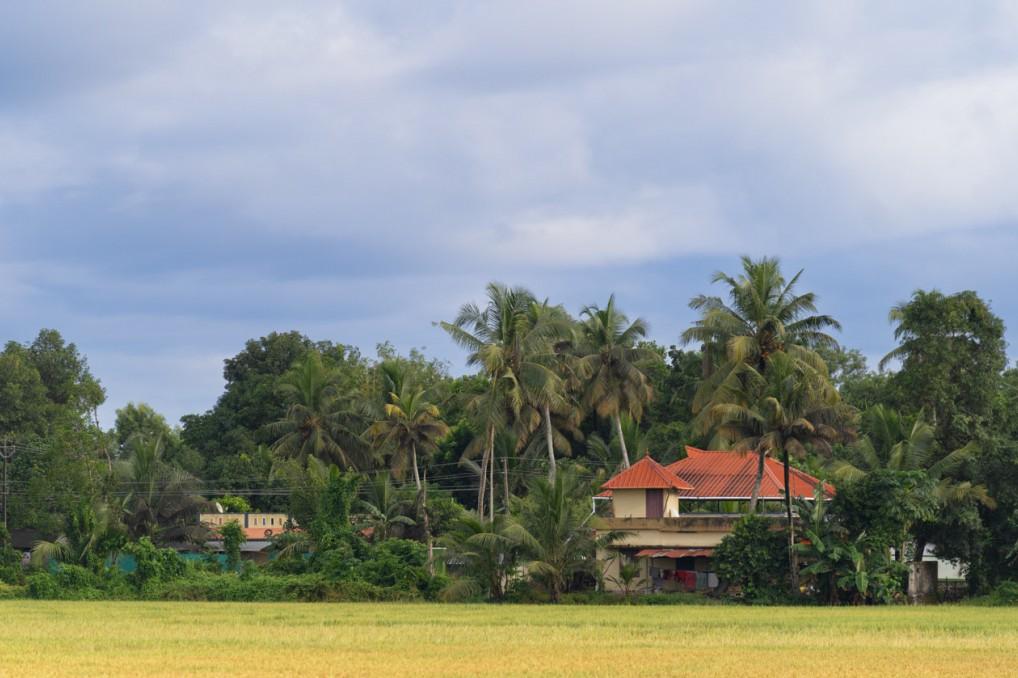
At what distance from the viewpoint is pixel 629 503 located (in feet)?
167

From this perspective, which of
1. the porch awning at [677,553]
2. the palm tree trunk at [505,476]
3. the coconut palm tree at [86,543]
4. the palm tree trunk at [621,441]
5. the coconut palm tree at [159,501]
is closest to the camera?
the porch awning at [677,553]

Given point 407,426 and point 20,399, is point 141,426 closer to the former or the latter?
point 20,399

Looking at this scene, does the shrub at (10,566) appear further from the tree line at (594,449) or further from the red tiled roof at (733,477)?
the red tiled roof at (733,477)

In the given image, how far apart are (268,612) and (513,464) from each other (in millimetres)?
33276

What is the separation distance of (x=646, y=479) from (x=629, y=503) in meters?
1.19

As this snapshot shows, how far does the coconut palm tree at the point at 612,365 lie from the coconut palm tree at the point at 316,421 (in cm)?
1509

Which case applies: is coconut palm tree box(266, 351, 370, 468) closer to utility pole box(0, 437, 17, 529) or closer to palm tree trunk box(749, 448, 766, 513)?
utility pole box(0, 437, 17, 529)

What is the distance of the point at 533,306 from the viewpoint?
57.8 metres

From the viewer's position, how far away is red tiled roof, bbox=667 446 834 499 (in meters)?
52.2

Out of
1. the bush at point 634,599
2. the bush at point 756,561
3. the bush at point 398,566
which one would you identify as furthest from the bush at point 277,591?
the bush at point 756,561

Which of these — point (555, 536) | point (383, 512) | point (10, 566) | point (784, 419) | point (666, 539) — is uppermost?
point (784, 419)

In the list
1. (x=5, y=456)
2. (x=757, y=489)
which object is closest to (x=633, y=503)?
(x=757, y=489)

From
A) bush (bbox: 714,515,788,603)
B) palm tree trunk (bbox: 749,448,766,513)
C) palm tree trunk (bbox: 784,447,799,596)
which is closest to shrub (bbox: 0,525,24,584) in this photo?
bush (bbox: 714,515,788,603)

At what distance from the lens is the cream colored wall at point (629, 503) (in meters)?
50.7
